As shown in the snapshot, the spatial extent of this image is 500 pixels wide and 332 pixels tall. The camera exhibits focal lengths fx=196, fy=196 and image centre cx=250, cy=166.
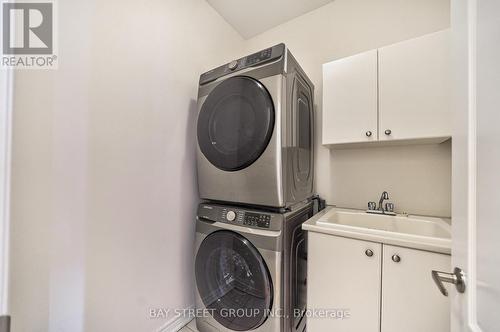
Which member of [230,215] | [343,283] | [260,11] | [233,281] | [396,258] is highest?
[260,11]

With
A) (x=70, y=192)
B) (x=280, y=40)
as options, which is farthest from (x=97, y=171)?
(x=280, y=40)

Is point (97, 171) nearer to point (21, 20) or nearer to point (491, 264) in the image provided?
point (21, 20)

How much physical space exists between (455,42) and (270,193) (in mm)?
908

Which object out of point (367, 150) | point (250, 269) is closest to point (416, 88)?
point (367, 150)

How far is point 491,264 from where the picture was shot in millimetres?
425

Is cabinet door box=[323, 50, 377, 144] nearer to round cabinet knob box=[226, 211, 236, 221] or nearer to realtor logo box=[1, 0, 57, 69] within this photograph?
round cabinet knob box=[226, 211, 236, 221]

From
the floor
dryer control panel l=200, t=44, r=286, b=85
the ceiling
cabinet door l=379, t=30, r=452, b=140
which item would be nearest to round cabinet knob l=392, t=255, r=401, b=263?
cabinet door l=379, t=30, r=452, b=140

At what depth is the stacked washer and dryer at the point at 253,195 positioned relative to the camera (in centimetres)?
110

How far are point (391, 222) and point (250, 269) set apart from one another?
3.38 ft

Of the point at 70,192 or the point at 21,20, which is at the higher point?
the point at 21,20

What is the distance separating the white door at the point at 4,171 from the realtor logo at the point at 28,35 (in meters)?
0.09

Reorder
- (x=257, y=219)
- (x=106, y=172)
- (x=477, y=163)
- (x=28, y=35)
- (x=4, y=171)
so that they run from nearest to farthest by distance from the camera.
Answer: (x=477, y=163), (x=4, y=171), (x=28, y=35), (x=106, y=172), (x=257, y=219)

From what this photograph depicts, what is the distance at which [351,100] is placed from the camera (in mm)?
1396

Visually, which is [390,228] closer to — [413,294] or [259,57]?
[413,294]
